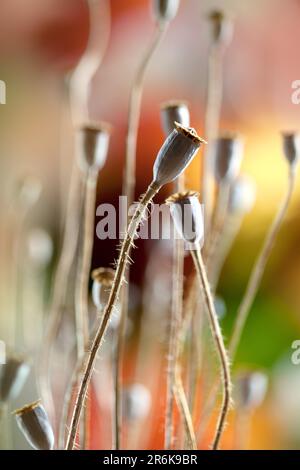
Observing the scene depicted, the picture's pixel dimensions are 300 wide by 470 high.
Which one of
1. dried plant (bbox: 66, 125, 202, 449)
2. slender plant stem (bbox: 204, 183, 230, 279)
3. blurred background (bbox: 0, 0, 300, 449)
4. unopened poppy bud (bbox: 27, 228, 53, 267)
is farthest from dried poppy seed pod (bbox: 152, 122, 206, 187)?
blurred background (bbox: 0, 0, 300, 449)

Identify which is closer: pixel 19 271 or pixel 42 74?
pixel 19 271

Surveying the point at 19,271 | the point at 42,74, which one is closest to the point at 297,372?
the point at 19,271

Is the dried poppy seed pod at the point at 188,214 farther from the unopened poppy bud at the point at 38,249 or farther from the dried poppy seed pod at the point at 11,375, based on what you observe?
the unopened poppy bud at the point at 38,249

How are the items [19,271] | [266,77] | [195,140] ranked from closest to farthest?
[195,140], [19,271], [266,77]

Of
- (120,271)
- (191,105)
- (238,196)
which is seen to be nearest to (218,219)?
(238,196)

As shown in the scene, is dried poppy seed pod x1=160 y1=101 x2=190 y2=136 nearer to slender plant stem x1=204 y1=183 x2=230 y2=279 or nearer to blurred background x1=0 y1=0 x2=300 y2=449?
slender plant stem x1=204 y1=183 x2=230 y2=279

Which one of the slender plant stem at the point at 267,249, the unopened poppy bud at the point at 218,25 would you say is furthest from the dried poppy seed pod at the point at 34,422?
the unopened poppy bud at the point at 218,25

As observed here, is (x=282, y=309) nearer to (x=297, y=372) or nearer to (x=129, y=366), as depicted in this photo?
(x=297, y=372)

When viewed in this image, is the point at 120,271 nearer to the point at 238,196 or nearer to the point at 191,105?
the point at 238,196
